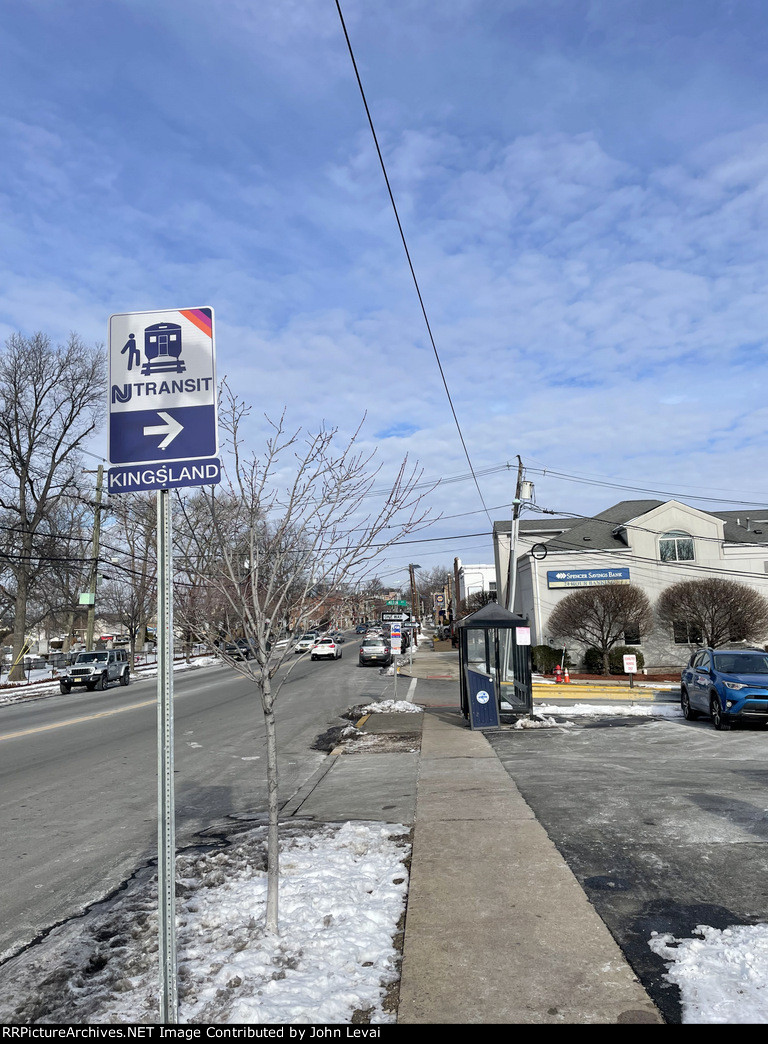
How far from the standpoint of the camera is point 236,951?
14.2ft

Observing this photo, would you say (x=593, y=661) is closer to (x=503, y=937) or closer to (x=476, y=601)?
(x=503, y=937)

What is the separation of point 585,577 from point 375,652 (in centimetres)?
1085

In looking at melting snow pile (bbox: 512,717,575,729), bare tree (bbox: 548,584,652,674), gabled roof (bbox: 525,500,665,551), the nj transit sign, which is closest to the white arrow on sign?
melting snow pile (bbox: 512,717,575,729)

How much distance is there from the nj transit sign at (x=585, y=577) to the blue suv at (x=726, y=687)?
56.0 feet

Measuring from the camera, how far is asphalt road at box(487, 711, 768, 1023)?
191 inches

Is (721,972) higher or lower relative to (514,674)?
lower

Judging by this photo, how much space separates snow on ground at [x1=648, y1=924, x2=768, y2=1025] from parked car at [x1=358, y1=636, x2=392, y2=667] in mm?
33296

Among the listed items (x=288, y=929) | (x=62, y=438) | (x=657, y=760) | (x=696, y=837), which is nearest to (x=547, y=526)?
(x=62, y=438)

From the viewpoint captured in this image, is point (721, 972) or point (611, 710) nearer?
point (721, 972)

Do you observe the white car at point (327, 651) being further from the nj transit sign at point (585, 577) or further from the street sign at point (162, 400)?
the street sign at point (162, 400)

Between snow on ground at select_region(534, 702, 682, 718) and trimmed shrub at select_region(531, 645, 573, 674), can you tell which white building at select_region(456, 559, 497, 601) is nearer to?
trimmed shrub at select_region(531, 645, 573, 674)

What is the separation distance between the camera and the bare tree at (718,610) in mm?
29734

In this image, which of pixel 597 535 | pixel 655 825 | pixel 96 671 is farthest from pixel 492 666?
pixel 597 535

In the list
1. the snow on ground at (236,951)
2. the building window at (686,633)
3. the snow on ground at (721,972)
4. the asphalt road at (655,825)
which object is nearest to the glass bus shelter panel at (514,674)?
the asphalt road at (655,825)
